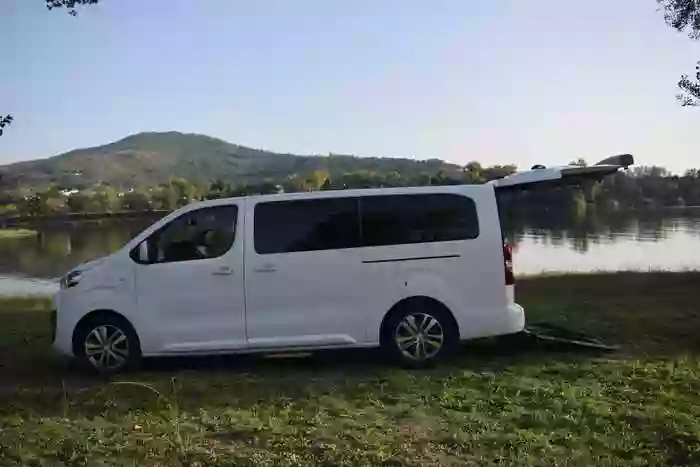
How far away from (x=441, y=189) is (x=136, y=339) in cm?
332

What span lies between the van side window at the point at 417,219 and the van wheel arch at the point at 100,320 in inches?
95.0

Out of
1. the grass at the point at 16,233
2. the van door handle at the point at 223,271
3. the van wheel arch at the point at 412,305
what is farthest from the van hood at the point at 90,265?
the grass at the point at 16,233

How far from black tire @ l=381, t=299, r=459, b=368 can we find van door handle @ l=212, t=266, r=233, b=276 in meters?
1.58

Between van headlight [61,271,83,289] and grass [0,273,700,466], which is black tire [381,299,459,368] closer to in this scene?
grass [0,273,700,466]

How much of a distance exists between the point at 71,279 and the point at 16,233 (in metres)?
9.63

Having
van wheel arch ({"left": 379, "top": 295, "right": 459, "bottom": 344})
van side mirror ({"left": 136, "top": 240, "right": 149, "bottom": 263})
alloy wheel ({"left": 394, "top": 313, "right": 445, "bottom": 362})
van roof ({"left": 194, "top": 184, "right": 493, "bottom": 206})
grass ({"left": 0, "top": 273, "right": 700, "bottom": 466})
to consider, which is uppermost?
van roof ({"left": 194, "top": 184, "right": 493, "bottom": 206})

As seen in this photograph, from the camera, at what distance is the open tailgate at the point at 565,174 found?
7.79m

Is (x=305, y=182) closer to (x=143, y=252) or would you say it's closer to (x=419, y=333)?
(x=143, y=252)

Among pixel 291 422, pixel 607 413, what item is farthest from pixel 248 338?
pixel 607 413

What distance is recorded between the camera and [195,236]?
740 centimetres

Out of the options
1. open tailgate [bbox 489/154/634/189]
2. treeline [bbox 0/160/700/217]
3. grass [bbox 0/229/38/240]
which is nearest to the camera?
open tailgate [bbox 489/154/634/189]

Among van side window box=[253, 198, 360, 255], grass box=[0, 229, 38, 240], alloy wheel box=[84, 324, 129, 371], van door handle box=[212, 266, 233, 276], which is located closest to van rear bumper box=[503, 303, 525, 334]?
van side window box=[253, 198, 360, 255]

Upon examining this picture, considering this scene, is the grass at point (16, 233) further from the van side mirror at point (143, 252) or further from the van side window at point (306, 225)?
the van side window at point (306, 225)

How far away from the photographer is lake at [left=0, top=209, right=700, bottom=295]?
15484 mm
